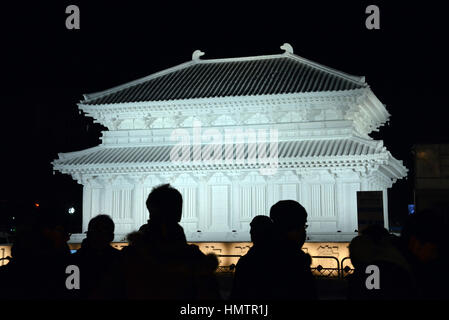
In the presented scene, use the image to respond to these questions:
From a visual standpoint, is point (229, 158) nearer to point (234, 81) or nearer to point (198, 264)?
Answer: point (234, 81)

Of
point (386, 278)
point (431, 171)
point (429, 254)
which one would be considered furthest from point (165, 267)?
point (431, 171)

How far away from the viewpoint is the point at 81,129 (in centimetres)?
4075

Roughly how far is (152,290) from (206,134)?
2077 cm

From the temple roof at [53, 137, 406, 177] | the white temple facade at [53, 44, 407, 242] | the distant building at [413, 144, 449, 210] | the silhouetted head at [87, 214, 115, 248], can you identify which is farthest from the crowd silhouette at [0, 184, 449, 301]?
the distant building at [413, 144, 449, 210]

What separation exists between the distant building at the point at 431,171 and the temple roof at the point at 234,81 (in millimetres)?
5569

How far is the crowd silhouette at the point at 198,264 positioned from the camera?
393 centimetres

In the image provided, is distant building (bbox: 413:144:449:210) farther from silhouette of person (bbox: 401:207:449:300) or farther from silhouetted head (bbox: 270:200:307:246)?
silhouette of person (bbox: 401:207:449:300)

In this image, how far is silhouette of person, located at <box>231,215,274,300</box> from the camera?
4879mm

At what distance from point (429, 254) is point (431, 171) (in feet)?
71.9

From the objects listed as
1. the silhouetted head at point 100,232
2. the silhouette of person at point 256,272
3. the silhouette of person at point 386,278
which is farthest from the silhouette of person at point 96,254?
the silhouette of person at point 386,278

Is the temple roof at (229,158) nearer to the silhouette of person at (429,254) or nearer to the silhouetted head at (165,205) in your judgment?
the silhouette of person at (429,254)

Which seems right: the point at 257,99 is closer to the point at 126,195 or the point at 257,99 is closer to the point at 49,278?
the point at 126,195

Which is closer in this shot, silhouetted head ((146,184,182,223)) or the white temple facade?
silhouetted head ((146,184,182,223))

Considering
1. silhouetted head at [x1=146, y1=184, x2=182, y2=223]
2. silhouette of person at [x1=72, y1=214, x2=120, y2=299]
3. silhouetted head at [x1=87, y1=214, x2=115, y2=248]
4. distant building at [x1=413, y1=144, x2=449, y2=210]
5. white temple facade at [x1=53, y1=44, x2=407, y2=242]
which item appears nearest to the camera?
silhouetted head at [x1=146, y1=184, x2=182, y2=223]
